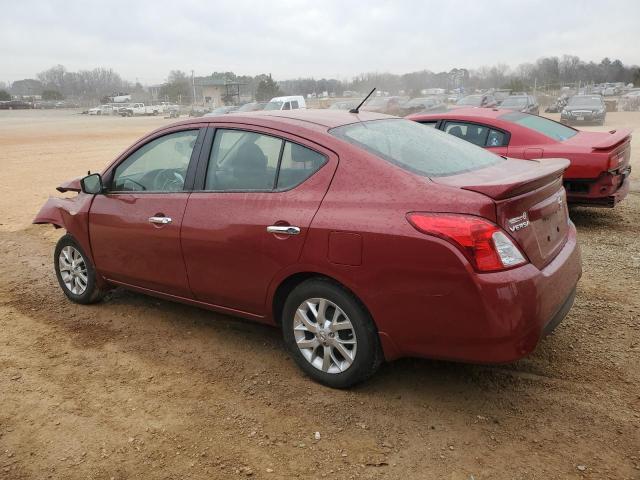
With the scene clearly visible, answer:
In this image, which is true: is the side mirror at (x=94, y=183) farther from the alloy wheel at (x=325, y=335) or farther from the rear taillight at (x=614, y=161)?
the rear taillight at (x=614, y=161)

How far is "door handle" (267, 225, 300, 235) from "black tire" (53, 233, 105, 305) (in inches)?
82.6

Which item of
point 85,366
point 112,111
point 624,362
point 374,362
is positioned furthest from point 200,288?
point 112,111

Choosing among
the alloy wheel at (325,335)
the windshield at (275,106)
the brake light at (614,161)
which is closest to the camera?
the alloy wheel at (325,335)

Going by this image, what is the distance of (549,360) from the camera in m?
3.56

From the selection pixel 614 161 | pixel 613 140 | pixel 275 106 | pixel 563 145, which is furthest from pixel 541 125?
pixel 275 106

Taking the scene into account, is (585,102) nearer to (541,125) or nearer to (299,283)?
(541,125)

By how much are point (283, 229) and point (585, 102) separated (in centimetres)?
3014

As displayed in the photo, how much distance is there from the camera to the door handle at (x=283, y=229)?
3.18m

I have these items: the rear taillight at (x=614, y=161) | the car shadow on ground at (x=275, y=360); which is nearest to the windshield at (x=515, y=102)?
the rear taillight at (x=614, y=161)

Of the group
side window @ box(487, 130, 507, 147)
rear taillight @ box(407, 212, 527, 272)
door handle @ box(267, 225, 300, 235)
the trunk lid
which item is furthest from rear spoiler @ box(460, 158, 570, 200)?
side window @ box(487, 130, 507, 147)

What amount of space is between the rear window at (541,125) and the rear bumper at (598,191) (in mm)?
737

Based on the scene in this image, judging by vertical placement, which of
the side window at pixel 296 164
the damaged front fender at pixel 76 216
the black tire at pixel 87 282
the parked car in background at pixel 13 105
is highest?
the parked car in background at pixel 13 105

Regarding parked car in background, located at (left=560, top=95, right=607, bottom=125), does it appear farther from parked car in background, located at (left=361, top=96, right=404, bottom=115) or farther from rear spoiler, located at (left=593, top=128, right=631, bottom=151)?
rear spoiler, located at (left=593, top=128, right=631, bottom=151)

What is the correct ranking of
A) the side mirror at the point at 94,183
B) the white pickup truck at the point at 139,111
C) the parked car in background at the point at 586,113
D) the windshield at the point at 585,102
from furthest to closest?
the white pickup truck at the point at 139,111 → the windshield at the point at 585,102 → the parked car in background at the point at 586,113 → the side mirror at the point at 94,183
